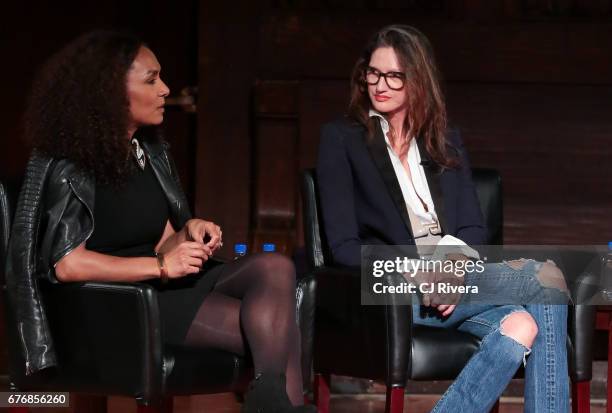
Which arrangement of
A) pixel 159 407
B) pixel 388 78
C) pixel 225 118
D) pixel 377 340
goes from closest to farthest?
pixel 159 407
pixel 377 340
pixel 388 78
pixel 225 118

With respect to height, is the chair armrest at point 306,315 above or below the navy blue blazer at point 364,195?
below

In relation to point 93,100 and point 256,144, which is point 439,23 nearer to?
point 256,144

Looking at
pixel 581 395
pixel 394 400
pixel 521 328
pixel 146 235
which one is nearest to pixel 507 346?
pixel 521 328

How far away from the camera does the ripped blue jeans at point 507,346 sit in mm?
3205

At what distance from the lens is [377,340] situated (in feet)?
11.1

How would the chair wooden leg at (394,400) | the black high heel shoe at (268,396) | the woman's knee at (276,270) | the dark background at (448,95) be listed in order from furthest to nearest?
the dark background at (448,95) < the chair wooden leg at (394,400) < the woman's knee at (276,270) < the black high heel shoe at (268,396)

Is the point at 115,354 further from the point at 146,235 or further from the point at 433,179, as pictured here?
the point at 433,179

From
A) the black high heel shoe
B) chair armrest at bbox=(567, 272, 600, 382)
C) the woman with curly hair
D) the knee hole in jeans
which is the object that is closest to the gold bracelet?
the woman with curly hair

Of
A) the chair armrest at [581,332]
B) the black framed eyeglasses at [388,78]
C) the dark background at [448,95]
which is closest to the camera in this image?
the chair armrest at [581,332]

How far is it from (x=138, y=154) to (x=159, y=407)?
724 millimetres

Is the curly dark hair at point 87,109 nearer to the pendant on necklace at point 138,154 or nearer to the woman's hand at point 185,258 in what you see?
the pendant on necklace at point 138,154

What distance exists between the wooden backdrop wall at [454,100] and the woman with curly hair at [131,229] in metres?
1.59

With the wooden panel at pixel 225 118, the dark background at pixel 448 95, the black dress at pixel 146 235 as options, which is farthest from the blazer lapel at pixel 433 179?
the wooden panel at pixel 225 118

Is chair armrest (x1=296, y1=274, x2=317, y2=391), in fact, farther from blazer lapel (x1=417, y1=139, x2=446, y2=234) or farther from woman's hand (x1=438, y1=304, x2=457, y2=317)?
blazer lapel (x1=417, y1=139, x2=446, y2=234)
